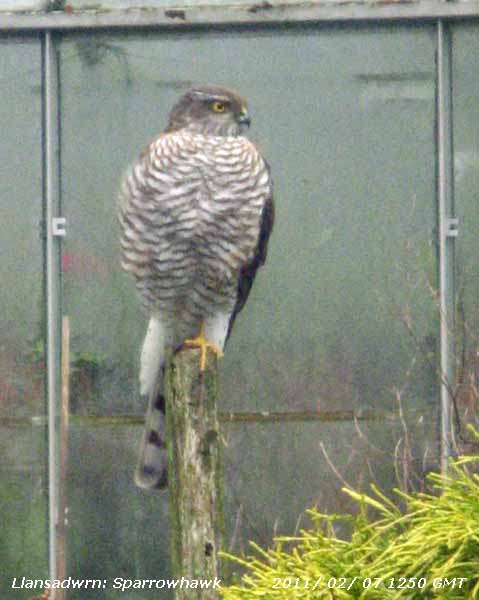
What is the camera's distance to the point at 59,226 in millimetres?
5543

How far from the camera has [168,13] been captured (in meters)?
5.54

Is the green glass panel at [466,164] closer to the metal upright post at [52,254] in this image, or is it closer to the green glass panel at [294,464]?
the green glass panel at [294,464]

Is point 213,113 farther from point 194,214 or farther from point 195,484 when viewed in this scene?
point 195,484

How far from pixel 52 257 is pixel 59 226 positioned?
0.39 feet

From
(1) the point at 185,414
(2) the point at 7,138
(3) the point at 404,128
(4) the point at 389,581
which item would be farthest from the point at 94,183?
(4) the point at 389,581

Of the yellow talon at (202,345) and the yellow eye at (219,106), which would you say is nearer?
the yellow talon at (202,345)

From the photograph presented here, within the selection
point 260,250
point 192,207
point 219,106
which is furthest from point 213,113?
point 260,250

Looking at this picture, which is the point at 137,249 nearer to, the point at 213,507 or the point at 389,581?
the point at 213,507

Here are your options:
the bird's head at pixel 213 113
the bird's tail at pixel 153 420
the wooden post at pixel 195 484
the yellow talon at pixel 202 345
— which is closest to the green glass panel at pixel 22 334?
the bird's tail at pixel 153 420

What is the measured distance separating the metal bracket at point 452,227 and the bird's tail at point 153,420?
137 centimetres

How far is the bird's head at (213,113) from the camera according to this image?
14.0 ft

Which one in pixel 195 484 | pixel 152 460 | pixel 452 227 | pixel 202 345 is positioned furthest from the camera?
pixel 452 227

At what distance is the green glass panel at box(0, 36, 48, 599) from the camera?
18.2ft

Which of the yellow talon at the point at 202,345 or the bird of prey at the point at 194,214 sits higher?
the bird of prey at the point at 194,214
